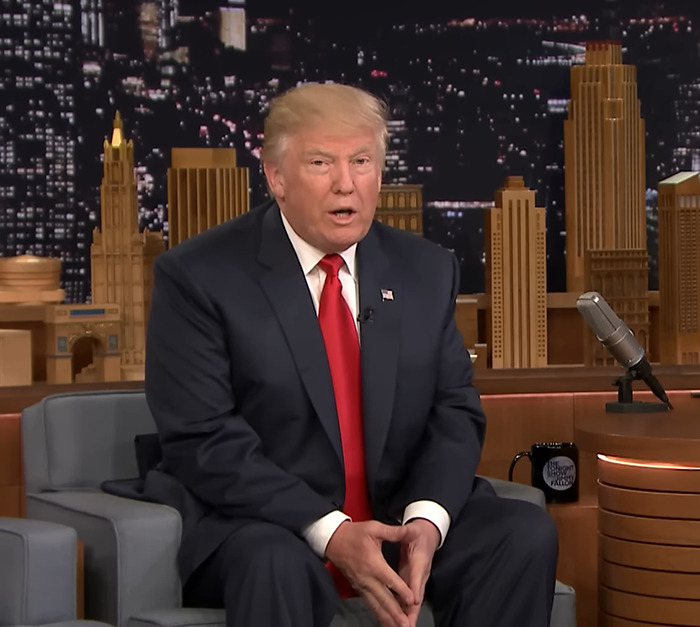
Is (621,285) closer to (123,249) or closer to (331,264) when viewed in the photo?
(123,249)

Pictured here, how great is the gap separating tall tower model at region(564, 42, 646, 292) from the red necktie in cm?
274

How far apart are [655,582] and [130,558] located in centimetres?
107

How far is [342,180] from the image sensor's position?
242cm

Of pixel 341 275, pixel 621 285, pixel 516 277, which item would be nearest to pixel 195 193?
pixel 516 277

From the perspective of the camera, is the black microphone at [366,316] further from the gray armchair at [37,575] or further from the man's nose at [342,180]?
the gray armchair at [37,575]

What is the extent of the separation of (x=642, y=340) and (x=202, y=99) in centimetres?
212

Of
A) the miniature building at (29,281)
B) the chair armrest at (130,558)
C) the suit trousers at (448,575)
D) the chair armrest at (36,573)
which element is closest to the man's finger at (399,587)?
the suit trousers at (448,575)

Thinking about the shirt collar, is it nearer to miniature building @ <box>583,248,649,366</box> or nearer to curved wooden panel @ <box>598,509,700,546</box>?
curved wooden panel @ <box>598,509,700,546</box>

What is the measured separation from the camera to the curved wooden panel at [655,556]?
2668 millimetres

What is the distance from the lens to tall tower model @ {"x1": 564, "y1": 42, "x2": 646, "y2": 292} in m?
5.20

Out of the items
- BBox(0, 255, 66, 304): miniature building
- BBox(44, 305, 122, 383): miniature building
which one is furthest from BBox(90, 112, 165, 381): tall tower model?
BBox(0, 255, 66, 304): miniature building

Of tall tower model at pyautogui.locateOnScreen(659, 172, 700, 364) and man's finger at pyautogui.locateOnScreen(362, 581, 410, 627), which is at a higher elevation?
tall tower model at pyautogui.locateOnScreen(659, 172, 700, 364)

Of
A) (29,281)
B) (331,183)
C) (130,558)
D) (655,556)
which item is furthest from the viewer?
(29,281)

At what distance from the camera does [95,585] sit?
7.97 feet
